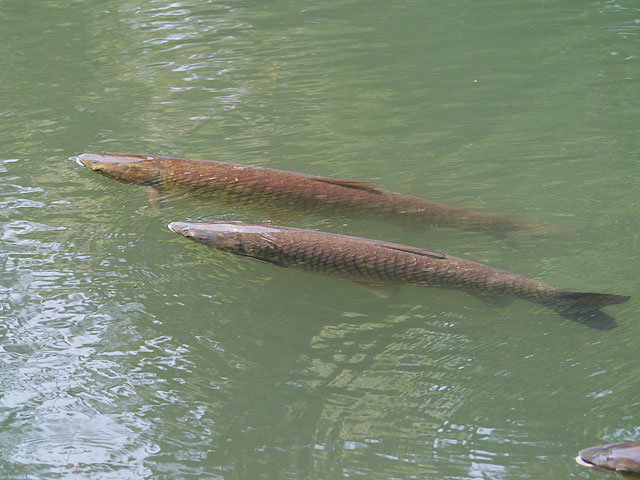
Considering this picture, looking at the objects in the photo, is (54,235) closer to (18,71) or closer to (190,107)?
(190,107)

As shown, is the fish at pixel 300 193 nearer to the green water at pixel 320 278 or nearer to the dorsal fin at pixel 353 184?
the dorsal fin at pixel 353 184

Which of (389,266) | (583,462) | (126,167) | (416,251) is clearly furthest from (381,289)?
(126,167)

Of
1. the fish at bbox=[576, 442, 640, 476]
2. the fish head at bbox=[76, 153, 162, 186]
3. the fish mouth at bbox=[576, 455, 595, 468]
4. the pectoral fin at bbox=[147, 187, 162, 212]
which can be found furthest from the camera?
the fish head at bbox=[76, 153, 162, 186]

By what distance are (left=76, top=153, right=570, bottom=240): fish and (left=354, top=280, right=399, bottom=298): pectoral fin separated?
3.48 ft

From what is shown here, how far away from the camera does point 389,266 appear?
4.95 metres

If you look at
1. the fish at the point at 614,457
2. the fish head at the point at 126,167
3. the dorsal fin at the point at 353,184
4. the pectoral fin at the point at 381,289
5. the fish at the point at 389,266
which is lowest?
the fish at the point at 614,457

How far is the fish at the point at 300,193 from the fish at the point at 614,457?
239 cm

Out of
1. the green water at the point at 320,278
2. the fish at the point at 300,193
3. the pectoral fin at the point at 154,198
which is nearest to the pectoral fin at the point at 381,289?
the green water at the point at 320,278

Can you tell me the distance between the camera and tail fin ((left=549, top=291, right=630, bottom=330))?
453 cm

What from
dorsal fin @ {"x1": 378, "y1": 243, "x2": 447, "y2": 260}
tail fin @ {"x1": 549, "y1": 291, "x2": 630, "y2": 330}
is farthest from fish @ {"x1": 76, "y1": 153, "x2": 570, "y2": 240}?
tail fin @ {"x1": 549, "y1": 291, "x2": 630, "y2": 330}

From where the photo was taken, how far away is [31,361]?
15.6 feet

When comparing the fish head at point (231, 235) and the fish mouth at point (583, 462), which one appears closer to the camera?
the fish mouth at point (583, 462)

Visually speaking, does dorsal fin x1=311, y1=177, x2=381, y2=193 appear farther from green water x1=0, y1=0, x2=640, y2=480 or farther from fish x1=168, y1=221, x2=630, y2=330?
fish x1=168, y1=221, x2=630, y2=330

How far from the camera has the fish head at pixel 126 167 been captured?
6605mm
